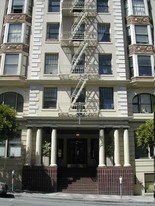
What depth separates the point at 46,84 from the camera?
24125 mm

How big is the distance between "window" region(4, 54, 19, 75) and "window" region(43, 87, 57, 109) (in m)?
3.31

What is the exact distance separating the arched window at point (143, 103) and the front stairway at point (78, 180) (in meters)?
6.34

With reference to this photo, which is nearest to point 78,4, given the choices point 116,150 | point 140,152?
point 116,150

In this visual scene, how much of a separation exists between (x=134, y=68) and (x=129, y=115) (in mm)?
4164

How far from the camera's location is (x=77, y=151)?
84.7 ft

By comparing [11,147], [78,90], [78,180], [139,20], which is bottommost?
[78,180]

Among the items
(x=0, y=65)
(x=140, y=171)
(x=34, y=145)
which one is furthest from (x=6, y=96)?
(x=140, y=171)

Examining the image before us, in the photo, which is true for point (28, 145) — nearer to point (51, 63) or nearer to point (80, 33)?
point (51, 63)

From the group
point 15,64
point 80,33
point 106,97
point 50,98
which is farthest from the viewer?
point 80,33

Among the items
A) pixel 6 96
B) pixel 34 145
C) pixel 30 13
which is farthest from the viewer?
pixel 30 13

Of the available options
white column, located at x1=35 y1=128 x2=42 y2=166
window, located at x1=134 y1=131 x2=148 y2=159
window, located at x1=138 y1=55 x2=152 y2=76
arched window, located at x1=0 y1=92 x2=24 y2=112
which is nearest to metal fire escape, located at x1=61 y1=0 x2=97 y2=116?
white column, located at x1=35 y1=128 x2=42 y2=166

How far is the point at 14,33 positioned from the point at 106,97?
1022 centimetres

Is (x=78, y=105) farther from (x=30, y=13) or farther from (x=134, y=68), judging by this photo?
(x=30, y=13)

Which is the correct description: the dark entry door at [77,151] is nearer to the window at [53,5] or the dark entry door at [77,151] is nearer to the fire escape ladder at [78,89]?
the fire escape ladder at [78,89]
